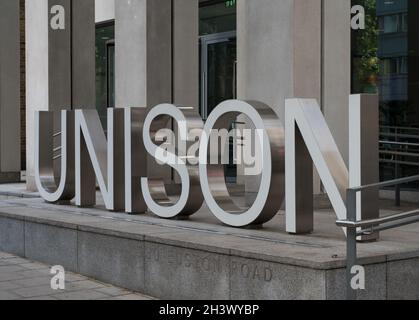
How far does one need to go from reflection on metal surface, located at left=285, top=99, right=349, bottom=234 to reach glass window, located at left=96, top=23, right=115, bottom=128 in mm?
16391

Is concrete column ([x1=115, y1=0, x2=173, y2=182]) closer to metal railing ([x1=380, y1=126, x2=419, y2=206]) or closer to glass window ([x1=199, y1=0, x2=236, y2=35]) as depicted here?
metal railing ([x1=380, y1=126, x2=419, y2=206])

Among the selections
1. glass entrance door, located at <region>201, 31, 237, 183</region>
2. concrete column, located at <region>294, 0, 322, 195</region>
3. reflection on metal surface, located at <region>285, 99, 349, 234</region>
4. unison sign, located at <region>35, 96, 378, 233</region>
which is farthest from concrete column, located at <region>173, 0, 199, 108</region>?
reflection on metal surface, located at <region>285, 99, 349, 234</region>

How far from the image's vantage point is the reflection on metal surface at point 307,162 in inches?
288

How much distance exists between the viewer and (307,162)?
7.75m

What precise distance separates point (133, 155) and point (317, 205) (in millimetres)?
2885

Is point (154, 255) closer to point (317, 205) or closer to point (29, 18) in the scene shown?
point (317, 205)

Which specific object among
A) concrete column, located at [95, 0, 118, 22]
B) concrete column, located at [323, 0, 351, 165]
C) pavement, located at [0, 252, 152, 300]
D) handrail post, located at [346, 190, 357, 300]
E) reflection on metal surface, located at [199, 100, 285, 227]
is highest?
concrete column, located at [95, 0, 118, 22]

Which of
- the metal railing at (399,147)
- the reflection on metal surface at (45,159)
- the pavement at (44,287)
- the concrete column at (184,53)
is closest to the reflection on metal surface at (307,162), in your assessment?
the pavement at (44,287)

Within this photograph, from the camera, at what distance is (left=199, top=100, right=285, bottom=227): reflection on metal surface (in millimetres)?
7898

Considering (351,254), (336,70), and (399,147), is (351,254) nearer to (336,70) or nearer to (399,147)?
(336,70)

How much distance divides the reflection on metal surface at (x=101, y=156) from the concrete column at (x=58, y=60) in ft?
15.4

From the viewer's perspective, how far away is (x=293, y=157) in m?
7.62

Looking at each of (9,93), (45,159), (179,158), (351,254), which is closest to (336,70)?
(179,158)
